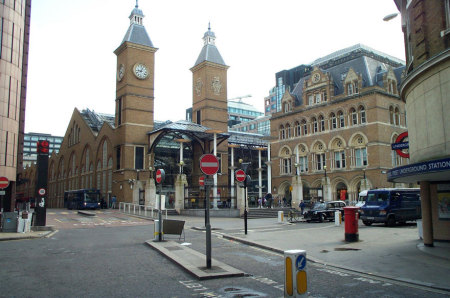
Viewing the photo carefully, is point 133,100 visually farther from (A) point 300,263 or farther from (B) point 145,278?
(A) point 300,263

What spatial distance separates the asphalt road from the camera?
746cm

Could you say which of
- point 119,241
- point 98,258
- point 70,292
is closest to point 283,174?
point 119,241

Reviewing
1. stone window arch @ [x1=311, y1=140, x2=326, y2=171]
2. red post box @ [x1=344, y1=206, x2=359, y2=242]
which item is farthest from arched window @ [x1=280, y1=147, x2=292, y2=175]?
red post box @ [x1=344, y1=206, x2=359, y2=242]

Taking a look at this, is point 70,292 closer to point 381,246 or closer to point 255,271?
point 255,271

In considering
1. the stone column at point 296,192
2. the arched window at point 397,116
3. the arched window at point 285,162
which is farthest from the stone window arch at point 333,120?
the stone column at point 296,192

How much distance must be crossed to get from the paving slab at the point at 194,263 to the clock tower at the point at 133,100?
35.7m

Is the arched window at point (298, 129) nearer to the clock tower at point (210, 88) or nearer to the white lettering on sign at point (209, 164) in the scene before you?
the clock tower at point (210, 88)

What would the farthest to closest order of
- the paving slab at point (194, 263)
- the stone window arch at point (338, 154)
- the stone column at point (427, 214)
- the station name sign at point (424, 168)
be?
the stone window arch at point (338, 154), the stone column at point (427, 214), the station name sign at point (424, 168), the paving slab at point (194, 263)

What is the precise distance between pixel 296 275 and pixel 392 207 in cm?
1905

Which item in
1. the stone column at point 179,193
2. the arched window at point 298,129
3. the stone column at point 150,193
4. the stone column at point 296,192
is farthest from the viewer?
the arched window at point 298,129

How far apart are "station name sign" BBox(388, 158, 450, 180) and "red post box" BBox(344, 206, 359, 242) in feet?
8.43

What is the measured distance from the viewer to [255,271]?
31.6ft

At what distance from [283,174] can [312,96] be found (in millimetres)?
12000

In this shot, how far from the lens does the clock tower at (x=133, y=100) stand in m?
48.5
